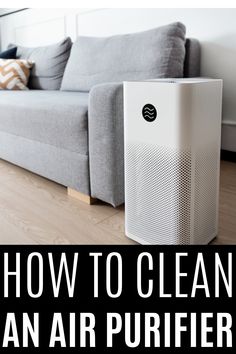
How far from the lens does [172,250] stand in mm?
861

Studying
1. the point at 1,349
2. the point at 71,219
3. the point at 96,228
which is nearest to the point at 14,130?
the point at 71,219

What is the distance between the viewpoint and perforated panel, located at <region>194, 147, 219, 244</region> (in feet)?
2.79

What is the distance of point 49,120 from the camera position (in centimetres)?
130

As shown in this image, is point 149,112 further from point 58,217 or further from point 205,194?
point 58,217

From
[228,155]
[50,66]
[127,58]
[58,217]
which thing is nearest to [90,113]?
[58,217]

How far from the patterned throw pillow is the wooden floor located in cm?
85

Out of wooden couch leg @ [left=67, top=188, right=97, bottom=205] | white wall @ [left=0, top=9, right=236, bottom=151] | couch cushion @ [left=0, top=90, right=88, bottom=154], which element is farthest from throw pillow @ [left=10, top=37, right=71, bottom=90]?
wooden couch leg @ [left=67, top=188, right=97, bottom=205]

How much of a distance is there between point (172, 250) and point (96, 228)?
295mm

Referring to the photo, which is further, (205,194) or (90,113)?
(90,113)

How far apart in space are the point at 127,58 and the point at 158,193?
93 centimetres

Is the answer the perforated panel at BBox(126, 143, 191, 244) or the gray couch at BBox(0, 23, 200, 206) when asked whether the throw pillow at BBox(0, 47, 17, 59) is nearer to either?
the gray couch at BBox(0, 23, 200, 206)

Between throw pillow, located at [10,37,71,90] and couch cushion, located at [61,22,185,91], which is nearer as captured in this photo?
couch cushion, located at [61,22,185,91]

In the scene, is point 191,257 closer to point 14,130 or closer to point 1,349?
point 1,349

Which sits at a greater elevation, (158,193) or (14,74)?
(14,74)
